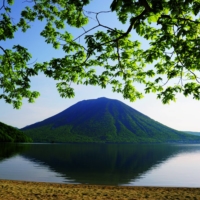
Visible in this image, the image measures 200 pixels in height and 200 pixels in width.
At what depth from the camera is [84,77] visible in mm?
15023

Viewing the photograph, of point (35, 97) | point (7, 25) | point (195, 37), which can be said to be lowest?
point (35, 97)

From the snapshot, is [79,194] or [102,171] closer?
[79,194]

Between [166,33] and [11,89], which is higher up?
[166,33]

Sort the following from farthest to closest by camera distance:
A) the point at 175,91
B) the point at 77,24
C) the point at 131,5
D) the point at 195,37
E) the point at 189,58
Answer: the point at 77,24 < the point at 175,91 < the point at 189,58 < the point at 195,37 < the point at 131,5

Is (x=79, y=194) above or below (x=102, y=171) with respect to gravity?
above

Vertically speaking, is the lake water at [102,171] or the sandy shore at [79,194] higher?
the sandy shore at [79,194]

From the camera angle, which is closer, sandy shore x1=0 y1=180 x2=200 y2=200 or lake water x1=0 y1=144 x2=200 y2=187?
sandy shore x1=0 y1=180 x2=200 y2=200

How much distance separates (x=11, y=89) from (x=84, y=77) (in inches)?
179

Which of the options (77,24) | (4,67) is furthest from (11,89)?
(77,24)

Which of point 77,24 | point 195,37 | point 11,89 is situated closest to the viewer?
point 195,37

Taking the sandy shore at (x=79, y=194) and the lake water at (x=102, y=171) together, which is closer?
the sandy shore at (x=79, y=194)

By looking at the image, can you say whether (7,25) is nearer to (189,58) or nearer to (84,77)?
(84,77)

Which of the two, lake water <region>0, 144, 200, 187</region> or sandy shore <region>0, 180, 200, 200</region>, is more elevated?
sandy shore <region>0, 180, 200, 200</region>

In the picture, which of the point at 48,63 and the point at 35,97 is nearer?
the point at 48,63
